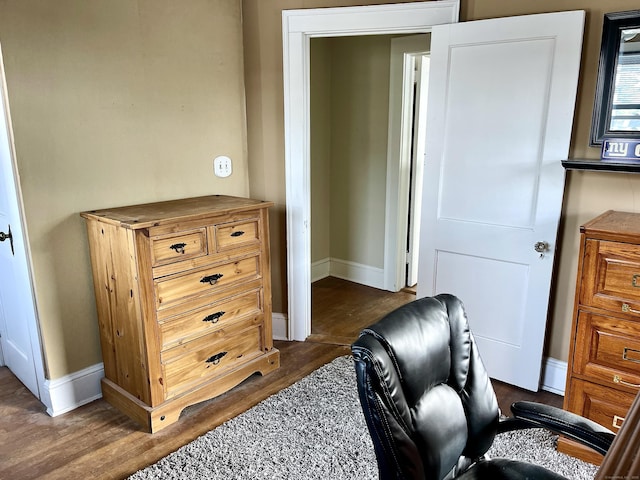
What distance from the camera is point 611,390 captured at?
1.98m

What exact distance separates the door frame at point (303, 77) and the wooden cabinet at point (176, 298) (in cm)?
44

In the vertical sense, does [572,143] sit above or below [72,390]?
above

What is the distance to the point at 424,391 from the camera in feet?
4.66

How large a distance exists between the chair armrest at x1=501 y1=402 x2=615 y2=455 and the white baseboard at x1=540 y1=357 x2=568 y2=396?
1267 mm

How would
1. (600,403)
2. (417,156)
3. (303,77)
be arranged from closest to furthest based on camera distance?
(600,403) < (303,77) < (417,156)

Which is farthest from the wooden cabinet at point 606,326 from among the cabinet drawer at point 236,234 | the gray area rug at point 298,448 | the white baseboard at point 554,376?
the cabinet drawer at point 236,234

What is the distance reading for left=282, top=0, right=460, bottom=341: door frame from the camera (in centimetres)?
269

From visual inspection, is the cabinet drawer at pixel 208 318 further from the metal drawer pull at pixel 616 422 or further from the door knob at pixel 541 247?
the metal drawer pull at pixel 616 422

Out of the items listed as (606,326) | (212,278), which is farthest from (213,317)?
(606,326)

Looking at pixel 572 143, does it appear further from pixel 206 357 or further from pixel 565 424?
pixel 206 357

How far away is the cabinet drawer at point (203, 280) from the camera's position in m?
2.32

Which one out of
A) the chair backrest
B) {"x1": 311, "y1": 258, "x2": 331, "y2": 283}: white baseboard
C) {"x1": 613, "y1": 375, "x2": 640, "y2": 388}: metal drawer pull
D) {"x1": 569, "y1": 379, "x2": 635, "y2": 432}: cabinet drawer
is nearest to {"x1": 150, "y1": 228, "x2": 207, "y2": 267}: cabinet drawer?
the chair backrest

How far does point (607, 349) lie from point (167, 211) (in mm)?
2082

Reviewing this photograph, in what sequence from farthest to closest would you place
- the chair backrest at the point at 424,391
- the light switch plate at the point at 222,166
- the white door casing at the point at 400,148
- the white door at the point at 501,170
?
the white door casing at the point at 400,148
the light switch plate at the point at 222,166
the white door at the point at 501,170
the chair backrest at the point at 424,391
